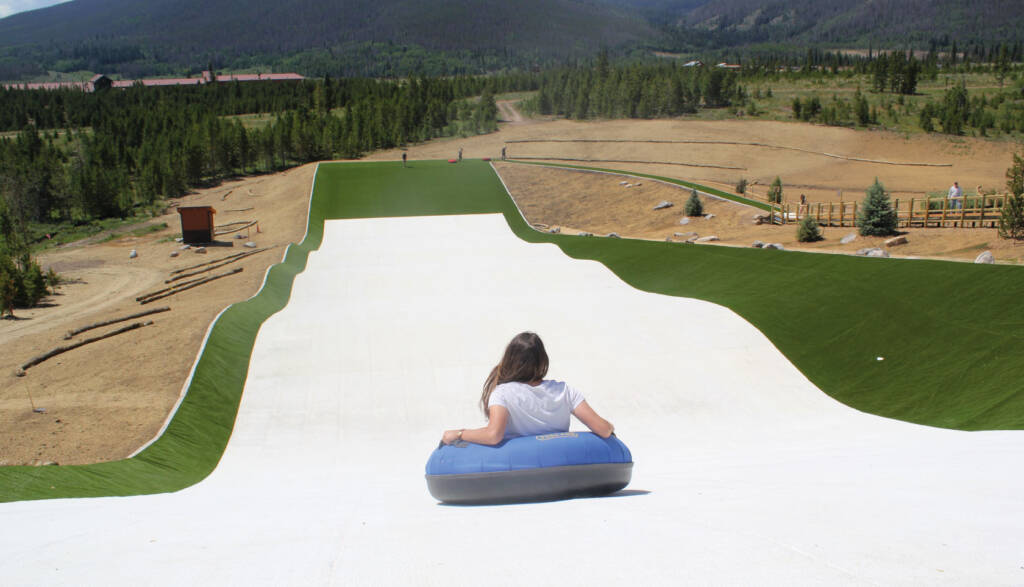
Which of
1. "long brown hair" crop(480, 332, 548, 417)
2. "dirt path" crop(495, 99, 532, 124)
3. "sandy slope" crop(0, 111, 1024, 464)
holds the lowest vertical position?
"sandy slope" crop(0, 111, 1024, 464)

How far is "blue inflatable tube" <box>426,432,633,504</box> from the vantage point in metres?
6.39

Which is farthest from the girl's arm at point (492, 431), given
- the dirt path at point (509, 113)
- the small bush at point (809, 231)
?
the dirt path at point (509, 113)

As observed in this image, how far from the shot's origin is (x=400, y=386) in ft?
49.9

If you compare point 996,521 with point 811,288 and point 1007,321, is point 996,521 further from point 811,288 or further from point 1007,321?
point 811,288

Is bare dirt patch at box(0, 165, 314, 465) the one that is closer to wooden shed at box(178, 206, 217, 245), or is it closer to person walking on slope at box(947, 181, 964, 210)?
wooden shed at box(178, 206, 217, 245)

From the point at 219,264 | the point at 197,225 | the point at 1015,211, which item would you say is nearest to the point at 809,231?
the point at 1015,211

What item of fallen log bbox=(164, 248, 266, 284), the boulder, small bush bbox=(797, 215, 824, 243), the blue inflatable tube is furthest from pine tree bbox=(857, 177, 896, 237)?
fallen log bbox=(164, 248, 266, 284)

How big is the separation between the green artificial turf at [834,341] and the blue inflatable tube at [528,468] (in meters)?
5.36

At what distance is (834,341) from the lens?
53.0 feet

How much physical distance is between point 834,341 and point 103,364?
1689 centimetres

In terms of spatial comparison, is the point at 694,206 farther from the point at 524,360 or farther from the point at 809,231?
the point at 524,360

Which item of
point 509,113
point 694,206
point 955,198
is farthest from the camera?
point 509,113

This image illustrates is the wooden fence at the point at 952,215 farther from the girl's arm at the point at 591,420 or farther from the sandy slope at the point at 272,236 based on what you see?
the girl's arm at the point at 591,420

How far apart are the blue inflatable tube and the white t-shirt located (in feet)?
0.41
